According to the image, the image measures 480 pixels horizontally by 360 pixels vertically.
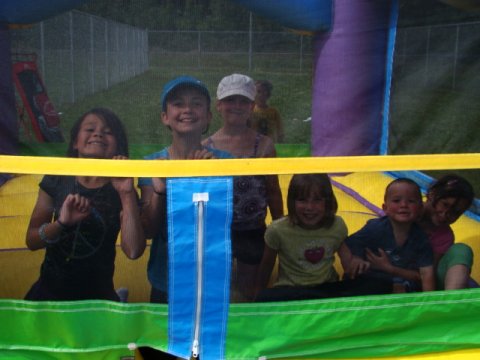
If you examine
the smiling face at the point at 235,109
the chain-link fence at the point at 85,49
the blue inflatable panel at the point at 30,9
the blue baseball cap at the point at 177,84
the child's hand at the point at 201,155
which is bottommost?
the child's hand at the point at 201,155

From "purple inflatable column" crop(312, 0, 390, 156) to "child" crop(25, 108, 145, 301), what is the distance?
2.91 feet

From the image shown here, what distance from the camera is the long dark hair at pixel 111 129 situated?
154cm

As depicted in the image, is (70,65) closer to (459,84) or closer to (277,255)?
(277,255)

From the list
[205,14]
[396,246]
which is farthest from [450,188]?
[205,14]

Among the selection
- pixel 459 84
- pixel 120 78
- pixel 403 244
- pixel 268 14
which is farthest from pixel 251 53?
pixel 403 244

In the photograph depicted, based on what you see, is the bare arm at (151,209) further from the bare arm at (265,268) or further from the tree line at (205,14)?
the tree line at (205,14)

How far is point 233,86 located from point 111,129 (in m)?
0.40

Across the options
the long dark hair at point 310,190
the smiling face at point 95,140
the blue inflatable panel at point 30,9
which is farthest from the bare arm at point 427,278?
the blue inflatable panel at point 30,9

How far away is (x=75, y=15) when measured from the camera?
158 centimetres

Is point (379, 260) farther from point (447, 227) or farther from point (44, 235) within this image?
point (44, 235)

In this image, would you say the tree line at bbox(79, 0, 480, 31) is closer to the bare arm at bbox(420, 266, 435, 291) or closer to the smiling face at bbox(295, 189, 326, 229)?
the smiling face at bbox(295, 189, 326, 229)

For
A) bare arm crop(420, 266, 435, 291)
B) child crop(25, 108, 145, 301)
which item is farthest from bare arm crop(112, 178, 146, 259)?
bare arm crop(420, 266, 435, 291)

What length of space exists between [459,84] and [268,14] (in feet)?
2.12

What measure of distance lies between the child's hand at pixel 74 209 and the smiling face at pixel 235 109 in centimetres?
63
